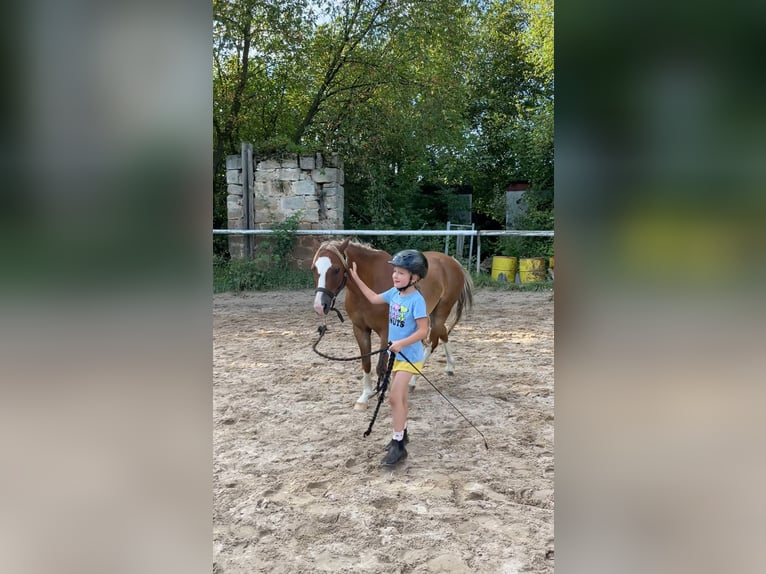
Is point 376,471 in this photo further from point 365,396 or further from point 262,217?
point 262,217

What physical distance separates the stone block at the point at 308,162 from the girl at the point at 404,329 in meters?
6.99

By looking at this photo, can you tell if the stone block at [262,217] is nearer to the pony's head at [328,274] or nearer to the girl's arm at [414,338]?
the pony's head at [328,274]

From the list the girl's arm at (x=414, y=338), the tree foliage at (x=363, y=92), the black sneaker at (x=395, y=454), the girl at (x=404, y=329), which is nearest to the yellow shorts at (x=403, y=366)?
the girl at (x=404, y=329)

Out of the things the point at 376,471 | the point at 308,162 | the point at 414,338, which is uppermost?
the point at 308,162

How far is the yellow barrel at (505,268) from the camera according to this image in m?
10.2

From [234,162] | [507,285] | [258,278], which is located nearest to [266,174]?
[234,162]

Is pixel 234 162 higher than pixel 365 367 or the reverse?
higher

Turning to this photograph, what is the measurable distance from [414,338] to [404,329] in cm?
12

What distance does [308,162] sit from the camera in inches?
374
